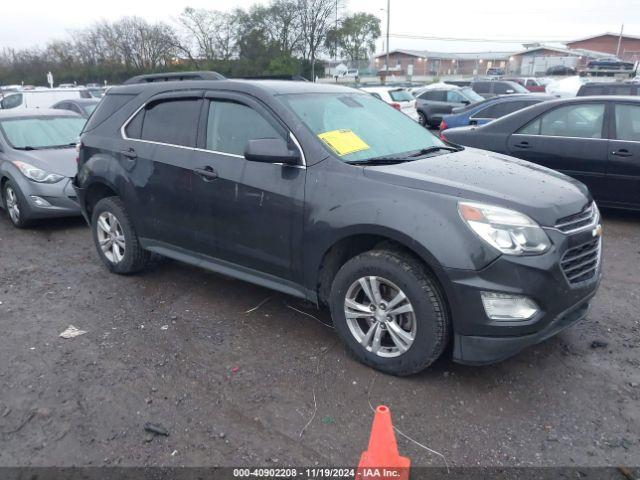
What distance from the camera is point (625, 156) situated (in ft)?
20.3

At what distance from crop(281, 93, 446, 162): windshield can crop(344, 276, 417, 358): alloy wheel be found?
87 cm

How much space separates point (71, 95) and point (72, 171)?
14.7 metres

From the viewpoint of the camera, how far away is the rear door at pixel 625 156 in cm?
615

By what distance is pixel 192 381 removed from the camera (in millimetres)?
3324

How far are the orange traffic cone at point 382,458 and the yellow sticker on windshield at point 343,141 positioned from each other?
6.01 feet

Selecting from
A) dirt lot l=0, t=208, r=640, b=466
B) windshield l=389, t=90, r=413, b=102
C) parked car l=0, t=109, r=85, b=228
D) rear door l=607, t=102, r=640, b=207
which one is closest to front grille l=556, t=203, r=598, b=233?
dirt lot l=0, t=208, r=640, b=466

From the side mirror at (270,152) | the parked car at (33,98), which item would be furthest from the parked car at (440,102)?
the side mirror at (270,152)

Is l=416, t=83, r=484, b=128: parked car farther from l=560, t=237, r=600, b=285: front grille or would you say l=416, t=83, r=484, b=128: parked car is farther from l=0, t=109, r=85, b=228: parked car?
l=560, t=237, r=600, b=285: front grille

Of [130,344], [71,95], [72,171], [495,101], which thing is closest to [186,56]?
[71,95]

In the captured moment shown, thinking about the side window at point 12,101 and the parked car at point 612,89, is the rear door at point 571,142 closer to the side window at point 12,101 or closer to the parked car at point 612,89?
the parked car at point 612,89

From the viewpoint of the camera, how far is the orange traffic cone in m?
2.27

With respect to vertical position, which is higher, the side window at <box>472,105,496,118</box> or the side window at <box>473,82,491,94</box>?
the side window at <box>473,82,491,94</box>

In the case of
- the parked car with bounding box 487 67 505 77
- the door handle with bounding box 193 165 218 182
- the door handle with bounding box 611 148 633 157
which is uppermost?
the parked car with bounding box 487 67 505 77

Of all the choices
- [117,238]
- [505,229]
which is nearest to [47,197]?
[117,238]
